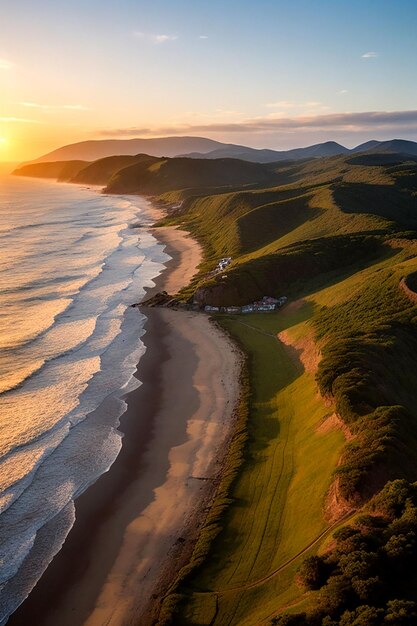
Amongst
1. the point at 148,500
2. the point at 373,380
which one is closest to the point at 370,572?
the point at 148,500

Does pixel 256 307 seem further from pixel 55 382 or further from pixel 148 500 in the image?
pixel 148 500

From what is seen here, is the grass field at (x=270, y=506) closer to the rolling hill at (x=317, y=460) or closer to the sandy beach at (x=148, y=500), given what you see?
→ the rolling hill at (x=317, y=460)

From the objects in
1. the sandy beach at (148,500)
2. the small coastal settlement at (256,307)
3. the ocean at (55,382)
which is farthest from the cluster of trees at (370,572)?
the small coastal settlement at (256,307)

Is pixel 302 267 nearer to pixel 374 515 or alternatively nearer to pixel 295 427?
pixel 295 427

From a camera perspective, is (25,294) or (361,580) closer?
(361,580)

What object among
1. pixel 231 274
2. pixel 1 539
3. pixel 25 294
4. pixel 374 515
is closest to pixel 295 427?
pixel 374 515

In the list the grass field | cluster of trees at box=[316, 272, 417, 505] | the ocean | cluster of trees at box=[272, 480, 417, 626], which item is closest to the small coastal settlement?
the ocean

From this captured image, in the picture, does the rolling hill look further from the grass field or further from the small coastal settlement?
the small coastal settlement
